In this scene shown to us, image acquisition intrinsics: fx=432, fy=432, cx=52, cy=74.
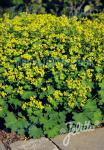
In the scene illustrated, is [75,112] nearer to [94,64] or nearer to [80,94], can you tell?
[80,94]

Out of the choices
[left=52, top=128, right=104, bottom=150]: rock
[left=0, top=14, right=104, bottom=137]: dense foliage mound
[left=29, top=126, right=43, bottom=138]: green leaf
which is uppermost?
[left=0, top=14, right=104, bottom=137]: dense foliage mound

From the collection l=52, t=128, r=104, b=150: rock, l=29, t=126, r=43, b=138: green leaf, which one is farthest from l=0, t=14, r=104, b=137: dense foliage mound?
l=52, t=128, r=104, b=150: rock

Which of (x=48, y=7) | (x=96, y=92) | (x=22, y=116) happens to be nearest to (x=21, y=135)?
(x=22, y=116)

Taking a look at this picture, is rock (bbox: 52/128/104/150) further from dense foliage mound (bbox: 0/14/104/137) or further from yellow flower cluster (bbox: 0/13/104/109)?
yellow flower cluster (bbox: 0/13/104/109)

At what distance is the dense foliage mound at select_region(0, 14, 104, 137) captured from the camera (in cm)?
433

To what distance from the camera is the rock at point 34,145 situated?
414cm

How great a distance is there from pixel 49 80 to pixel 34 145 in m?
0.68

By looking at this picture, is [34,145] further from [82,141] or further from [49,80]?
[49,80]

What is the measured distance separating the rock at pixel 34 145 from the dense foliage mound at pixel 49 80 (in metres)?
Result: 0.07

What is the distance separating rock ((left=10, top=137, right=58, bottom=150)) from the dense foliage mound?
0.07m

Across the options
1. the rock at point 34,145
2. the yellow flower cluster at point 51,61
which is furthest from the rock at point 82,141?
the yellow flower cluster at point 51,61

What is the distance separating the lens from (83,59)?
456 cm

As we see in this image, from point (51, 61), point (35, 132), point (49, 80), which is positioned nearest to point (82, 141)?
point (35, 132)

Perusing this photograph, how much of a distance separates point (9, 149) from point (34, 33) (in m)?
1.37
